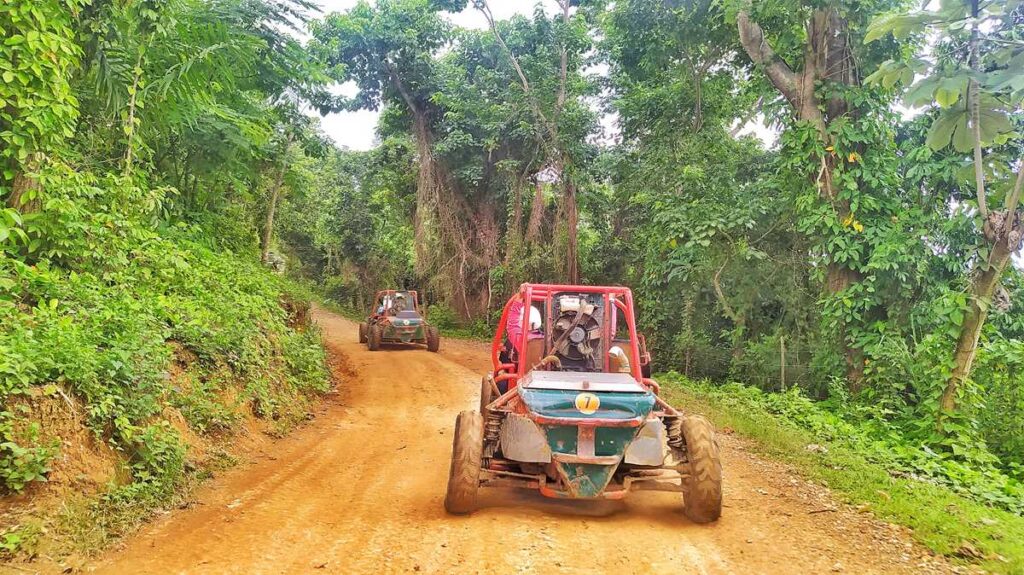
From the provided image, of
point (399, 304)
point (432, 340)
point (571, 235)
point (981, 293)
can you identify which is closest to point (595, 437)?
point (981, 293)

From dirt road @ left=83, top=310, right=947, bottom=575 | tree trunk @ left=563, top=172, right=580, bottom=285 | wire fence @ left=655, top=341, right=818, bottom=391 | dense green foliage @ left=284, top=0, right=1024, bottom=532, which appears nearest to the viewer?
dirt road @ left=83, top=310, right=947, bottom=575

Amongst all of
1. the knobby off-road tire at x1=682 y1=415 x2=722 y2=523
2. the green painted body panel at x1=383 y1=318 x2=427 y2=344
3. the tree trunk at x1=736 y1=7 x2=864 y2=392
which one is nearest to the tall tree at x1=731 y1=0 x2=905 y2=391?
the tree trunk at x1=736 y1=7 x2=864 y2=392

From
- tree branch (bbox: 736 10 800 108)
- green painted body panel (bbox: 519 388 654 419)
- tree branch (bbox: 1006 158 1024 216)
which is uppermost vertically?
tree branch (bbox: 736 10 800 108)

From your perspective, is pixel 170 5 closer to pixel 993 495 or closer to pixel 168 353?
pixel 168 353

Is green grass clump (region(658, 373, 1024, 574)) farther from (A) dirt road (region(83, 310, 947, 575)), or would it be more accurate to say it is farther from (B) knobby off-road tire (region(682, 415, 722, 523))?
(B) knobby off-road tire (region(682, 415, 722, 523))

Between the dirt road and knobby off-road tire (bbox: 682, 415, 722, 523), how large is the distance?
0.40 feet

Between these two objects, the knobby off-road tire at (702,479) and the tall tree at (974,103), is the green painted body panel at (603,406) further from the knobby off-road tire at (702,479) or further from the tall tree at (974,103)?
the tall tree at (974,103)

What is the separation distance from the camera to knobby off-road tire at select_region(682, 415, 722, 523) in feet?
15.5

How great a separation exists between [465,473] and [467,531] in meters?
0.41

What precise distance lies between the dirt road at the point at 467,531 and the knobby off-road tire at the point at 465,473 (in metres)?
0.11

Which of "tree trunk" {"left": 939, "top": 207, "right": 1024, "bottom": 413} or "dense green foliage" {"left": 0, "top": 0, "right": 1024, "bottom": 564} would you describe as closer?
"dense green foliage" {"left": 0, "top": 0, "right": 1024, "bottom": 564}

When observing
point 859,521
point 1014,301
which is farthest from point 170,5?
point 1014,301

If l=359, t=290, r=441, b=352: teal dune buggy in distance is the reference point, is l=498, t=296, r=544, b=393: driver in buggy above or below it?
above

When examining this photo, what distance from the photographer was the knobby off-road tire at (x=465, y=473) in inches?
187
